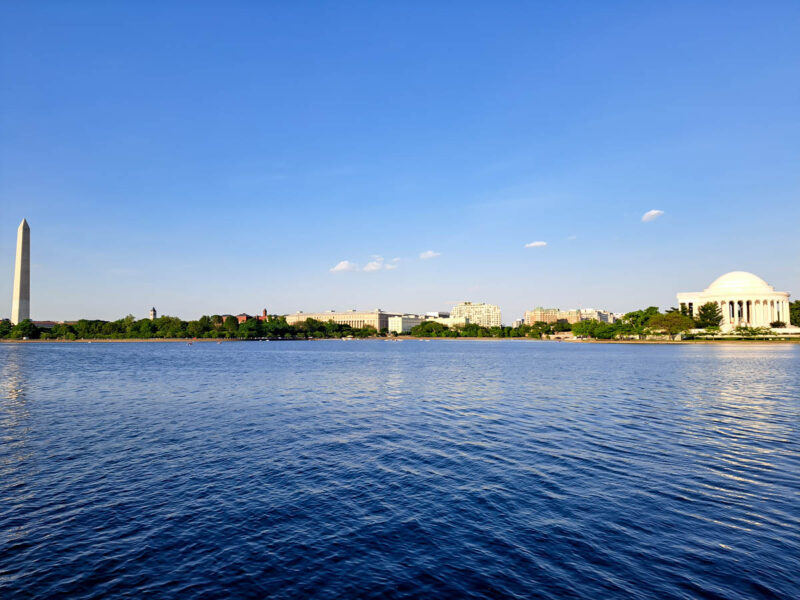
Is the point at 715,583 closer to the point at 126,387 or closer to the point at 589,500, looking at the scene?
the point at 589,500

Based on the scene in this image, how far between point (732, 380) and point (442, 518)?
58116mm

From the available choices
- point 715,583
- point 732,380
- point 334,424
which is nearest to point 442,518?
point 715,583

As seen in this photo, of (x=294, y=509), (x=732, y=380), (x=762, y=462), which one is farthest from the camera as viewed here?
(x=732, y=380)

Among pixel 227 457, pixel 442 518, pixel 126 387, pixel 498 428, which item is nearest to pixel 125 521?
pixel 227 457

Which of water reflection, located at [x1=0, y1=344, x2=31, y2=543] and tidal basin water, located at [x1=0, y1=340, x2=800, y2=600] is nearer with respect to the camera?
tidal basin water, located at [x1=0, y1=340, x2=800, y2=600]

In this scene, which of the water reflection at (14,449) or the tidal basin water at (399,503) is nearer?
the tidal basin water at (399,503)

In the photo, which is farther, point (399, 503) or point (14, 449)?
point (14, 449)

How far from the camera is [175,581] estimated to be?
38.1ft

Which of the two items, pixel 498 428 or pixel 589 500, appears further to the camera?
pixel 498 428

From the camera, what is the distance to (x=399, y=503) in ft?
55.2

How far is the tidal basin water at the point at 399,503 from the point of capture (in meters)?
11.8

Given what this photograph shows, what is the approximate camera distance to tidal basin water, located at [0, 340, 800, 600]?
38.6 ft

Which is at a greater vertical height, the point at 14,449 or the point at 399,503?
the point at 14,449

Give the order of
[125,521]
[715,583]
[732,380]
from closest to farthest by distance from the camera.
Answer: [715,583], [125,521], [732,380]
